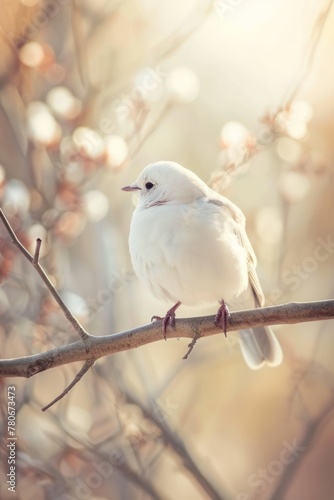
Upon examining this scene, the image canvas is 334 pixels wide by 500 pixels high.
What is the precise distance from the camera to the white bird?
4.00ft

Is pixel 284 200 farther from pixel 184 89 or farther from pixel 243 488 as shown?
pixel 243 488

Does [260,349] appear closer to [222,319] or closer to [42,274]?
[222,319]

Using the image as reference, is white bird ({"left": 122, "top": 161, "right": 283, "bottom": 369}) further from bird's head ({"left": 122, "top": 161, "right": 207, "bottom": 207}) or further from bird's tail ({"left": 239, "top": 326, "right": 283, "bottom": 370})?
bird's tail ({"left": 239, "top": 326, "right": 283, "bottom": 370})

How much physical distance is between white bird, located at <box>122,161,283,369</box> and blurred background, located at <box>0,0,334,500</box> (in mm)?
303

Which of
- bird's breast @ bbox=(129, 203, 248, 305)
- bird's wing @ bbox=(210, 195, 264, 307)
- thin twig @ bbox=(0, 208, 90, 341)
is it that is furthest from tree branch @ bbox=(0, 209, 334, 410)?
bird's wing @ bbox=(210, 195, 264, 307)

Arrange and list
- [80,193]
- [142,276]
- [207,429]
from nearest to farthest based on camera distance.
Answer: [142,276] < [80,193] < [207,429]

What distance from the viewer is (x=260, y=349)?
145 centimetres

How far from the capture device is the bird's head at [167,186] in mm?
1324

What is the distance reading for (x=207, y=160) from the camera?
1.74 m

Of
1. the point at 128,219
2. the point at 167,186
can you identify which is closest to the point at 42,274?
the point at 167,186

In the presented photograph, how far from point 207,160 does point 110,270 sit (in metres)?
0.40

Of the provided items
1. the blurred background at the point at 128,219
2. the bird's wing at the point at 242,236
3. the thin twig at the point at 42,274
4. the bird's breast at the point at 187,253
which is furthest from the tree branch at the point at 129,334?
the blurred background at the point at 128,219

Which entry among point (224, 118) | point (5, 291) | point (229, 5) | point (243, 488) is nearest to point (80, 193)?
point (5, 291)

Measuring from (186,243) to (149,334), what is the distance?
0.22 m
